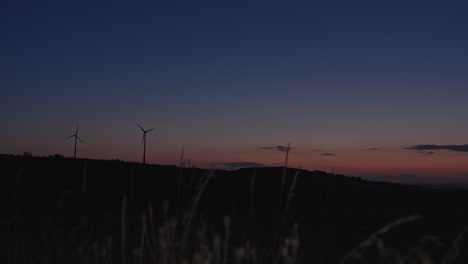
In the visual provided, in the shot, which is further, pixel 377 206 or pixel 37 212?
pixel 377 206

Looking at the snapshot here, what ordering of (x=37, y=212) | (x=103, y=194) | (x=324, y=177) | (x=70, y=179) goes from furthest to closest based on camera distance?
(x=324, y=177) → (x=70, y=179) → (x=103, y=194) → (x=37, y=212)

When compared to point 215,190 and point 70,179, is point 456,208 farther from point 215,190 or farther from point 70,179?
point 70,179

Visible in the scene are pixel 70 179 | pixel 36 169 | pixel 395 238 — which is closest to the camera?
pixel 395 238

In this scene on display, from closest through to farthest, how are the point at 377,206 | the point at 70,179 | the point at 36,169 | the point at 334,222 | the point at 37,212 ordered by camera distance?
the point at 334,222
the point at 37,212
the point at 377,206
the point at 70,179
the point at 36,169

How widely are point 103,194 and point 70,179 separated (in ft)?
10.2

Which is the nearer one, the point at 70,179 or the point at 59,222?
the point at 59,222

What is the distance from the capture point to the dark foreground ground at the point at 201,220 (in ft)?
16.0

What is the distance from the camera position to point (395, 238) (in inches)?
362

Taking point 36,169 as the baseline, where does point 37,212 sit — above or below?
below

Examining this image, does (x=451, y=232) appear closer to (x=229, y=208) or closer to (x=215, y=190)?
(x=229, y=208)

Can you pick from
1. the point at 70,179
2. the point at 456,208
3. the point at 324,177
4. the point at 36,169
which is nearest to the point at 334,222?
the point at 456,208

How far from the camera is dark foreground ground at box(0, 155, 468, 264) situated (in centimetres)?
489

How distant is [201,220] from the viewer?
437 inches

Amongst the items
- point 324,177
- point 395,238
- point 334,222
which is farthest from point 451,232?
point 324,177
